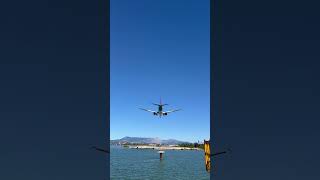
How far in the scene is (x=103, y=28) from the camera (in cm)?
360
